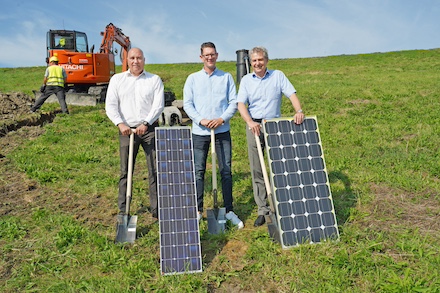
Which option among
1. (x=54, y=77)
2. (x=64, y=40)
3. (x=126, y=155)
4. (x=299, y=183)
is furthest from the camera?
(x=64, y=40)

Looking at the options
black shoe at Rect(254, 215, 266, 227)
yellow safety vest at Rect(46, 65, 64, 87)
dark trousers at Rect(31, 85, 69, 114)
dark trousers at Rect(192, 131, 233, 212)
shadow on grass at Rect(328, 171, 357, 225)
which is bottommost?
black shoe at Rect(254, 215, 266, 227)

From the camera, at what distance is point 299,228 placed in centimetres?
495

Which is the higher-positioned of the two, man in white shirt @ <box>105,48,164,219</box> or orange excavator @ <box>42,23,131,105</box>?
orange excavator @ <box>42,23,131,105</box>

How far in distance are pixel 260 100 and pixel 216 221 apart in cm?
181

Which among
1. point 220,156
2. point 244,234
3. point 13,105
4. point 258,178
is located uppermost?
point 13,105

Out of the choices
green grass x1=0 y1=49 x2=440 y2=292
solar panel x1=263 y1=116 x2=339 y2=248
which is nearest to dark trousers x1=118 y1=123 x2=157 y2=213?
green grass x1=0 y1=49 x2=440 y2=292

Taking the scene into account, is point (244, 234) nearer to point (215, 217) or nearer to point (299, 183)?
point (215, 217)

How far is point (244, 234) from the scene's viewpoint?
5.45 metres

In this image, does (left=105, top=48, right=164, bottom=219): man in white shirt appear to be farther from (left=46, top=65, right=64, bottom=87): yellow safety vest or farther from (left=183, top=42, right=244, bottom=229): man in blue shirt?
(left=46, top=65, right=64, bottom=87): yellow safety vest

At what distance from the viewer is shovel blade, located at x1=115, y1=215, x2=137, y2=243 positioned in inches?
205

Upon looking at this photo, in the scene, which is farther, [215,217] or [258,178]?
[258,178]

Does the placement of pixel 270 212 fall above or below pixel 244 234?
above

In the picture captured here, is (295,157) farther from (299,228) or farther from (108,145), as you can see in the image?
(108,145)

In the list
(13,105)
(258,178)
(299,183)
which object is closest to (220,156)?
(258,178)
